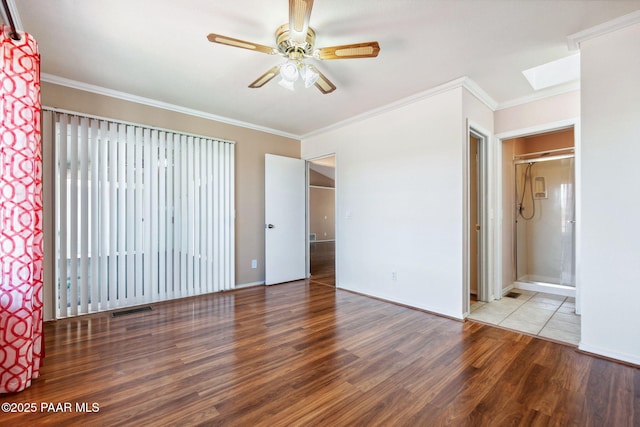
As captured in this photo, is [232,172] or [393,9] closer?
[393,9]

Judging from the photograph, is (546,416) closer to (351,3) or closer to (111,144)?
(351,3)

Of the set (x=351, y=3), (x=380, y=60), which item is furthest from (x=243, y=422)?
(x=380, y=60)

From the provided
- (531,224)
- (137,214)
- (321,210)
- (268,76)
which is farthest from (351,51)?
(321,210)

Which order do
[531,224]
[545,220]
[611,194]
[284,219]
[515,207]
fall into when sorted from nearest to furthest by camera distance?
[611,194] → [515,207] → [545,220] → [531,224] → [284,219]

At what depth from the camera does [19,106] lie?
5.96 feet

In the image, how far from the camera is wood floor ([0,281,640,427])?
159cm

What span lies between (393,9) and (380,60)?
65 centimetres

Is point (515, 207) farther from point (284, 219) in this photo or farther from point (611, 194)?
point (284, 219)

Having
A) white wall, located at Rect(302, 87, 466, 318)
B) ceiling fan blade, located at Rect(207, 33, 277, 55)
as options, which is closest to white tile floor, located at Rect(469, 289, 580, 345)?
white wall, located at Rect(302, 87, 466, 318)

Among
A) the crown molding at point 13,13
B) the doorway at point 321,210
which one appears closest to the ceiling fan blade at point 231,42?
the crown molding at point 13,13

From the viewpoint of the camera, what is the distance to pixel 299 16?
68.9 inches

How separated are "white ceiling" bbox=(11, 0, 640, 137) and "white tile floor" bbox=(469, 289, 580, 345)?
2532 mm

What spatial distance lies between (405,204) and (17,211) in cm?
345

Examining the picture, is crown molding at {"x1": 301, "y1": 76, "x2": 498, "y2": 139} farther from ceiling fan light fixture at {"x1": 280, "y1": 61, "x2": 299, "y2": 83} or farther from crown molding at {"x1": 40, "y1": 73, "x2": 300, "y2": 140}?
ceiling fan light fixture at {"x1": 280, "y1": 61, "x2": 299, "y2": 83}
